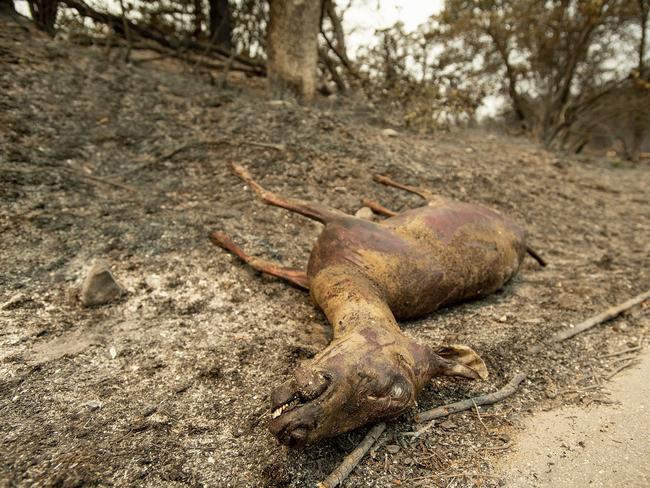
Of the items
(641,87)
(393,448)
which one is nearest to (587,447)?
(393,448)

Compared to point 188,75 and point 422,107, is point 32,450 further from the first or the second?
point 422,107

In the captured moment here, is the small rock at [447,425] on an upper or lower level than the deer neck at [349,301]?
lower

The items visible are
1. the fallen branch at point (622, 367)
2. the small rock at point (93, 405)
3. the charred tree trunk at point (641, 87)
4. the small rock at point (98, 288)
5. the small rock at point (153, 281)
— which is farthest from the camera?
the charred tree trunk at point (641, 87)

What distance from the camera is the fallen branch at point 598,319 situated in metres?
2.58

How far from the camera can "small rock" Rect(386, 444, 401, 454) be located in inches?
67.8

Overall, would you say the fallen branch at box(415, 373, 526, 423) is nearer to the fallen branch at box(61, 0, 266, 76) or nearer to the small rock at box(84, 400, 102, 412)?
the small rock at box(84, 400, 102, 412)

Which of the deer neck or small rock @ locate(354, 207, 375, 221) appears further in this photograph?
small rock @ locate(354, 207, 375, 221)

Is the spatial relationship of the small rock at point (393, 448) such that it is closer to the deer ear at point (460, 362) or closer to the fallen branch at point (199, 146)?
the deer ear at point (460, 362)

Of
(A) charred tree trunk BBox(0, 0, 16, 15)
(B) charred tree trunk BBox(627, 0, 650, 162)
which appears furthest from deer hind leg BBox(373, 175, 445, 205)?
(B) charred tree trunk BBox(627, 0, 650, 162)

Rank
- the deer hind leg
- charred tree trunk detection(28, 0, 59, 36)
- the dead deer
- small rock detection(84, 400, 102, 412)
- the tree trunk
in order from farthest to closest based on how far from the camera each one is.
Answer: the tree trunk
charred tree trunk detection(28, 0, 59, 36)
the deer hind leg
small rock detection(84, 400, 102, 412)
the dead deer

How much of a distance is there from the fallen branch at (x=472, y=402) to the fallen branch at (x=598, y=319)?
0.37 meters

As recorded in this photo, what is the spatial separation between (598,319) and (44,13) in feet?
20.4

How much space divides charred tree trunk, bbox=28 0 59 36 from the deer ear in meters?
5.55

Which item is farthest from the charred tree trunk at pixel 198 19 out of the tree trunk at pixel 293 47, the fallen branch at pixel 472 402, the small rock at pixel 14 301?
the fallen branch at pixel 472 402
